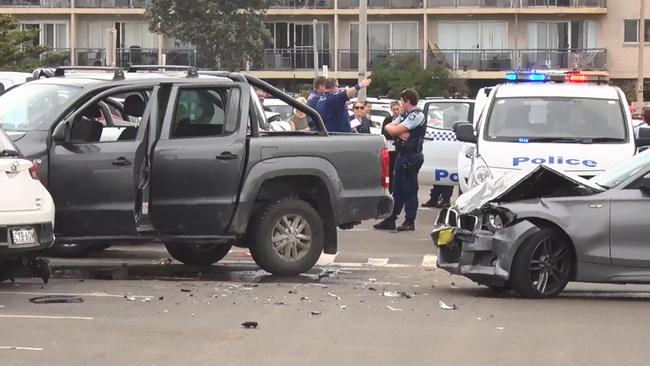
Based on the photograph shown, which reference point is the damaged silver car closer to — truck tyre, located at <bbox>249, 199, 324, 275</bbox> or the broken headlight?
the broken headlight

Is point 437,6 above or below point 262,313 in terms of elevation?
above

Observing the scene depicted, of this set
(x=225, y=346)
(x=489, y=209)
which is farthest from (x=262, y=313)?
(x=489, y=209)

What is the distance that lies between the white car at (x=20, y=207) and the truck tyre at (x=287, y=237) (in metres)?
2.24

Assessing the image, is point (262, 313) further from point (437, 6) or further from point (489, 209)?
point (437, 6)

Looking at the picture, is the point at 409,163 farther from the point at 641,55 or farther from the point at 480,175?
the point at 641,55

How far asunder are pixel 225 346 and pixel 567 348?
92.1 inches

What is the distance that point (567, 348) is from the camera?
24.5ft

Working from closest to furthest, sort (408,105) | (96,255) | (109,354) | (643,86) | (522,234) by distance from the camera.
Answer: (109,354)
(522,234)
(96,255)
(408,105)
(643,86)

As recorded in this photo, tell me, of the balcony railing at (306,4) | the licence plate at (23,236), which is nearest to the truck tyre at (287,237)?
the licence plate at (23,236)

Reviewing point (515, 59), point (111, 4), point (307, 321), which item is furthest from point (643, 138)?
point (111, 4)

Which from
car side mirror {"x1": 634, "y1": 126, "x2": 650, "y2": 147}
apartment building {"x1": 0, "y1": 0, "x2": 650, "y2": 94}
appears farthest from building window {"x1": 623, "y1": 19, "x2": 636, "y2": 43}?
car side mirror {"x1": 634, "y1": 126, "x2": 650, "y2": 147}

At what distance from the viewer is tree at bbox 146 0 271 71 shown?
41.3m

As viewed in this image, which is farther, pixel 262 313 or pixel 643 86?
pixel 643 86

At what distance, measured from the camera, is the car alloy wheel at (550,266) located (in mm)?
9391
